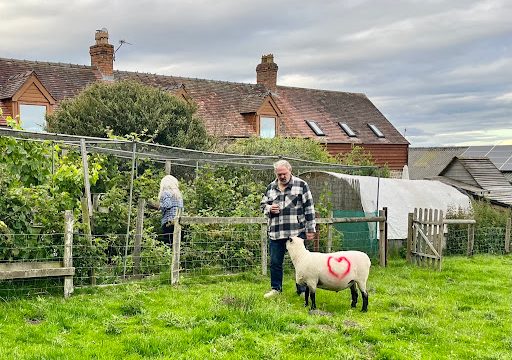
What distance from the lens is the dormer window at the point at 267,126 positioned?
30656 millimetres

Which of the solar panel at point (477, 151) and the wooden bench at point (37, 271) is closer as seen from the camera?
the wooden bench at point (37, 271)

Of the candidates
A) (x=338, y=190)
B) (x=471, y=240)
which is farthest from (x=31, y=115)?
(x=471, y=240)

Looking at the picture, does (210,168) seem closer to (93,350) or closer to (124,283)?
(124,283)

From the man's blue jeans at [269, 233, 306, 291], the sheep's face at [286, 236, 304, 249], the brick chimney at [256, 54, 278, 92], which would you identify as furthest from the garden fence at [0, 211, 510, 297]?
the brick chimney at [256, 54, 278, 92]

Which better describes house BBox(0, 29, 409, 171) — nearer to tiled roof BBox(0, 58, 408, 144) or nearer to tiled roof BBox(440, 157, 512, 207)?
tiled roof BBox(0, 58, 408, 144)

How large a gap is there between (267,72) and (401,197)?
20627 mm

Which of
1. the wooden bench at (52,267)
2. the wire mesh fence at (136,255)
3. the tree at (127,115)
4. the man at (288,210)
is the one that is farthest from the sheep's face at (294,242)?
the tree at (127,115)

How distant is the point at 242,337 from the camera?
6.31m

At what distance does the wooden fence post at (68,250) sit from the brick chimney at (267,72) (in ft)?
92.4

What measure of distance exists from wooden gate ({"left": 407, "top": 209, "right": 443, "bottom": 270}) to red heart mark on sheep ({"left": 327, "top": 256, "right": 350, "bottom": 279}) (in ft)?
16.6

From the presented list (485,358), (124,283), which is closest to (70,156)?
(124,283)

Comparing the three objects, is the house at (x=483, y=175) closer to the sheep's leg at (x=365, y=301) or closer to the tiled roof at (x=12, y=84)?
the sheep's leg at (x=365, y=301)

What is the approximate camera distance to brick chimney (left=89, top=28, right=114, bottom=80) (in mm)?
27766

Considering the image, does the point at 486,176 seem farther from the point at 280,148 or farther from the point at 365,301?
the point at 365,301
